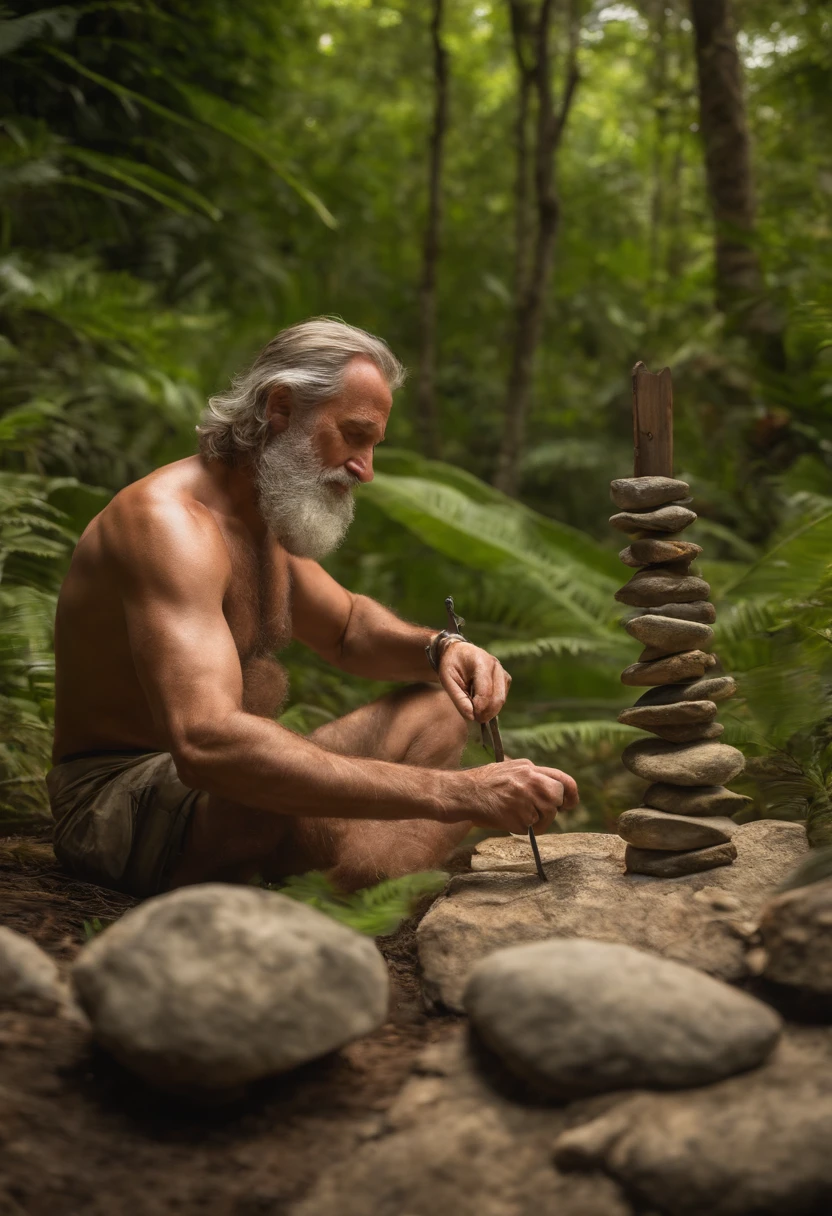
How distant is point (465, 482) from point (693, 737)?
346 centimetres

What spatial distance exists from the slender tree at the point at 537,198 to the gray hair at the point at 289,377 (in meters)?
3.86

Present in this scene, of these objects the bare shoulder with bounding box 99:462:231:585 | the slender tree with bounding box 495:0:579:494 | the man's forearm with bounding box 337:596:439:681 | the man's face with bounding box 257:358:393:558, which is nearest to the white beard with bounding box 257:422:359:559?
the man's face with bounding box 257:358:393:558

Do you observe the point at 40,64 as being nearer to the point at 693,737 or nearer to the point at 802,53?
the point at 802,53

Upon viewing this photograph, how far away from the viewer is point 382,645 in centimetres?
337

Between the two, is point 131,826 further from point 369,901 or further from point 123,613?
point 369,901

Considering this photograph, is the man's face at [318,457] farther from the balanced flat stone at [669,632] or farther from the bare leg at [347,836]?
the balanced flat stone at [669,632]

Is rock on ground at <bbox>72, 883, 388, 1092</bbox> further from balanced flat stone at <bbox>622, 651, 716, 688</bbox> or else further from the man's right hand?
balanced flat stone at <bbox>622, 651, 716, 688</bbox>

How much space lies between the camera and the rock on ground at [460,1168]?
1.56 metres

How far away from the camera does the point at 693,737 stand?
2682 millimetres

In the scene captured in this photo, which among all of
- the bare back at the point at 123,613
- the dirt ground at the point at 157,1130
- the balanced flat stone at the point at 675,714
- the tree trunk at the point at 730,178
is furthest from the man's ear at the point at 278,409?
the tree trunk at the point at 730,178

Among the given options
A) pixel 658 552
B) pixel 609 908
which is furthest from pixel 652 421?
pixel 609 908

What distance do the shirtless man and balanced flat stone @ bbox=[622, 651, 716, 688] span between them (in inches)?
13.9

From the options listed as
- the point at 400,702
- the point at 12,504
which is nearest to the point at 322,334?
the point at 400,702

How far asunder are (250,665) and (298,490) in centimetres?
51
